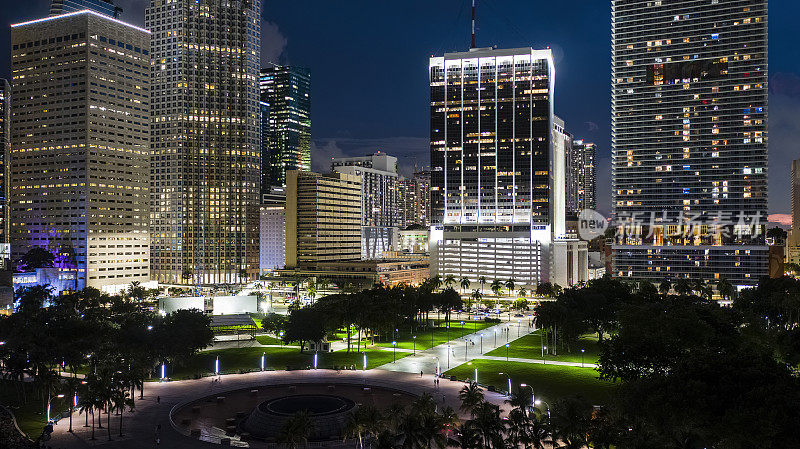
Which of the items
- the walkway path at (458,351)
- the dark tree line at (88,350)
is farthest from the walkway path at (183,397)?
the walkway path at (458,351)

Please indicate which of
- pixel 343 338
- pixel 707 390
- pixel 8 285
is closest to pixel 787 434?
pixel 707 390

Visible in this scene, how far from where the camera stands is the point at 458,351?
386ft

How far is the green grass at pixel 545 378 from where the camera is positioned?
84.4m

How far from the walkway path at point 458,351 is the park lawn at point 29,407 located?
4627 centimetres

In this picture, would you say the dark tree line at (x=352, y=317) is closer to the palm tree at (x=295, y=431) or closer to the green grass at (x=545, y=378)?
the green grass at (x=545, y=378)

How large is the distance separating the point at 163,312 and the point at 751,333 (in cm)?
12221

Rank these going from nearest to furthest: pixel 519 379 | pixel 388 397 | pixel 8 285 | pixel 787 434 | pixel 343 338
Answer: pixel 787 434
pixel 388 397
pixel 519 379
pixel 343 338
pixel 8 285

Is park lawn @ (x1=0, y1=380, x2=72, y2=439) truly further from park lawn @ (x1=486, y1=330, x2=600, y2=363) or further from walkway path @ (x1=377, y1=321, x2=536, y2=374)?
park lawn @ (x1=486, y1=330, x2=600, y2=363)

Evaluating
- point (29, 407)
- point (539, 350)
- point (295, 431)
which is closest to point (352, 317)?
point (539, 350)

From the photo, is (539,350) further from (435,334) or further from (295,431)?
(295,431)

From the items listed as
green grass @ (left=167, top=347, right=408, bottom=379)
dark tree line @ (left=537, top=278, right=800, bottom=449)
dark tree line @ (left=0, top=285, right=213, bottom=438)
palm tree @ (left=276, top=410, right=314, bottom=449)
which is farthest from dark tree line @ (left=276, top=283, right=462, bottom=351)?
palm tree @ (left=276, top=410, right=314, bottom=449)

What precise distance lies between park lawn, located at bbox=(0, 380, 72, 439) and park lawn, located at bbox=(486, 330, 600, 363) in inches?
2750

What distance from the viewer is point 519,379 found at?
9281cm

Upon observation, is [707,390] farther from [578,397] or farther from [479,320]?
[479,320]
